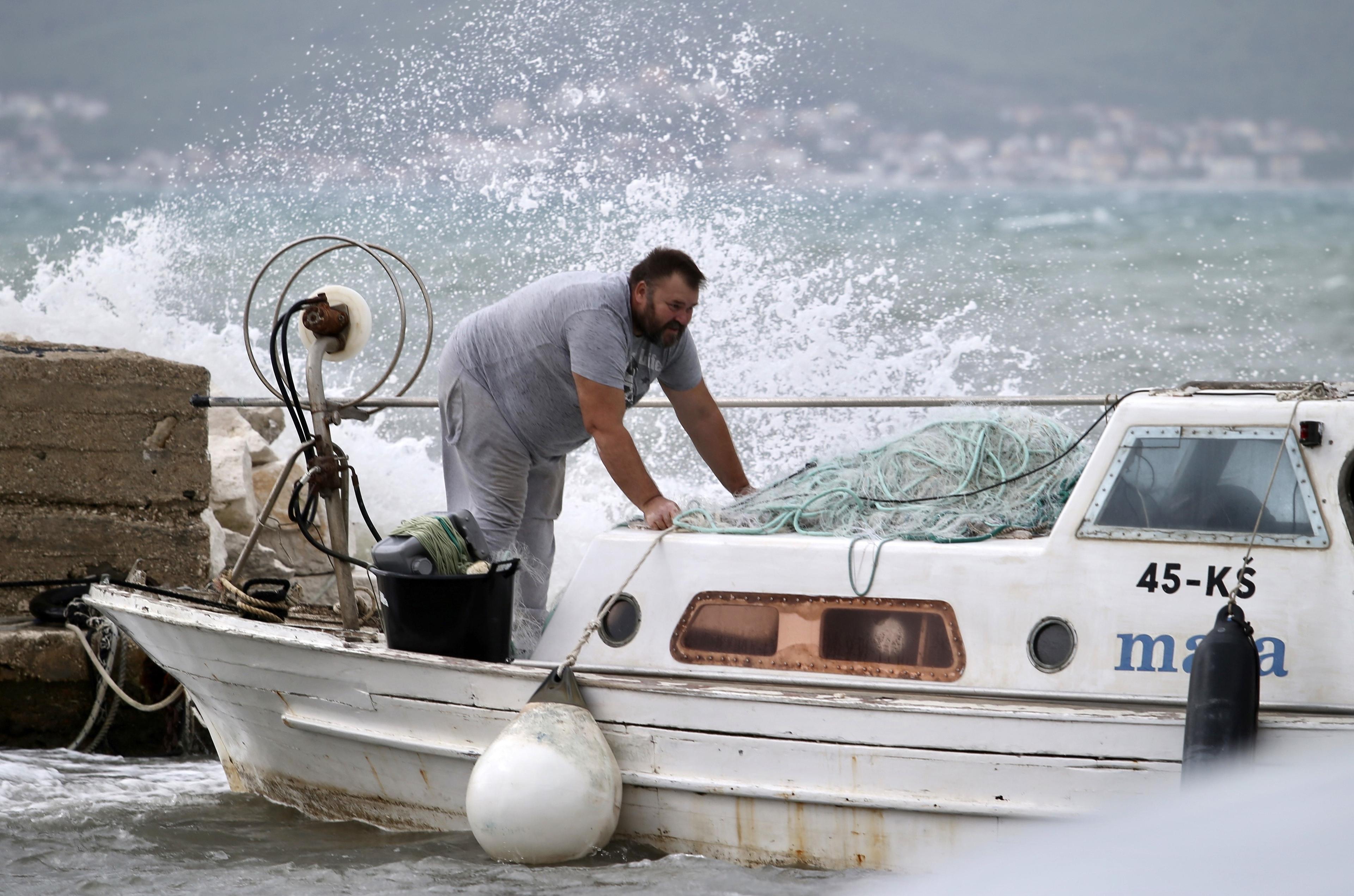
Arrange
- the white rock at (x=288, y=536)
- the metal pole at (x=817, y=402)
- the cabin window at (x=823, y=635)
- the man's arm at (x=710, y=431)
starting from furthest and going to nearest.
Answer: the white rock at (x=288, y=536) < the man's arm at (x=710, y=431) < the metal pole at (x=817, y=402) < the cabin window at (x=823, y=635)

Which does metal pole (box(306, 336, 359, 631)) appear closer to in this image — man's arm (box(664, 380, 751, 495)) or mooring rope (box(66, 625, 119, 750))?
man's arm (box(664, 380, 751, 495))

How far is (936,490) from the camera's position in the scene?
13.8ft

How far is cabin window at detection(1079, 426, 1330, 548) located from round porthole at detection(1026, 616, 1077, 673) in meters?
0.27

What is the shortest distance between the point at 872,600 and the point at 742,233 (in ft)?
52.1

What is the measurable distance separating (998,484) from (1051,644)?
601 mm

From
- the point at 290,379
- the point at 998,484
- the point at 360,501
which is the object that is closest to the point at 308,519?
the point at 360,501

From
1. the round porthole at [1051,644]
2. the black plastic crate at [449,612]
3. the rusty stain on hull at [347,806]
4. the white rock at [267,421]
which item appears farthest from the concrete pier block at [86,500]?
the round porthole at [1051,644]

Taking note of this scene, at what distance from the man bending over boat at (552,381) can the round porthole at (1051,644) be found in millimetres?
1220

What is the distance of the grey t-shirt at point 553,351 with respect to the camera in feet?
14.1

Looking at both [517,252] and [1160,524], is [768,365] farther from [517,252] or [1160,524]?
[1160,524]

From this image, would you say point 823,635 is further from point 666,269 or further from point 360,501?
point 360,501

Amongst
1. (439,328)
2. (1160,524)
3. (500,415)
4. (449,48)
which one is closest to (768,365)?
(439,328)

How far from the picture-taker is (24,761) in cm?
529

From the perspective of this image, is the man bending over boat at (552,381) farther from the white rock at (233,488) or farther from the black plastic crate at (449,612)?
the white rock at (233,488)
